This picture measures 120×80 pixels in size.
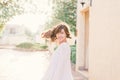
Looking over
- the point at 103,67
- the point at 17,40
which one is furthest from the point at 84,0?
the point at 17,40

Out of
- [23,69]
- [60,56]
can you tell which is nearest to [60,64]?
[60,56]

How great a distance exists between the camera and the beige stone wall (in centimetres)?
664

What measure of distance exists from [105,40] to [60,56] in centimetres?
297

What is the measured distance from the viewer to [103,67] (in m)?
7.65

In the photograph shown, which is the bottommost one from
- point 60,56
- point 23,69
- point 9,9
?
point 23,69

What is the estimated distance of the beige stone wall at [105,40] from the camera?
664cm

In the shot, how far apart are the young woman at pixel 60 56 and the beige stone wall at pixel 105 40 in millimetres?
1885

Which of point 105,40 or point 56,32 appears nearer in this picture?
point 56,32

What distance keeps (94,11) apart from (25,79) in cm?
302

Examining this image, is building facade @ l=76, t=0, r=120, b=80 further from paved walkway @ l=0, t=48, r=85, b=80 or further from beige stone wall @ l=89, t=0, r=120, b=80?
paved walkway @ l=0, t=48, r=85, b=80

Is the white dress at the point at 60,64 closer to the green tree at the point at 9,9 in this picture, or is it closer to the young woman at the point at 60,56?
the young woman at the point at 60,56

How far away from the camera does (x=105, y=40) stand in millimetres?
7547

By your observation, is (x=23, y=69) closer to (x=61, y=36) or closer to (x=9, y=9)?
(x=9, y=9)

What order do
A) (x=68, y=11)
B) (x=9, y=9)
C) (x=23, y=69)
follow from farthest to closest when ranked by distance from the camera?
(x=68, y=11) → (x=9, y=9) → (x=23, y=69)
